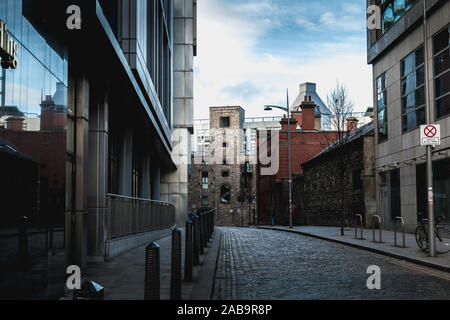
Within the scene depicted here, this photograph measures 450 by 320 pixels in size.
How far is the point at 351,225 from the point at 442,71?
12.9 m

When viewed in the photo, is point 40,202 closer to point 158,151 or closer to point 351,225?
point 158,151

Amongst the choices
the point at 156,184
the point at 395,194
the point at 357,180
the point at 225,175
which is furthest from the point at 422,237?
the point at 225,175

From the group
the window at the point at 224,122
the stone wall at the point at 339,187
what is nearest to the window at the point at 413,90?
the stone wall at the point at 339,187

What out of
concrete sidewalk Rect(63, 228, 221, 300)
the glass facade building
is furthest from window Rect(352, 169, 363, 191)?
the glass facade building

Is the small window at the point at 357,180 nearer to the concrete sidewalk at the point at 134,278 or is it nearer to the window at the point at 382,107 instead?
the window at the point at 382,107

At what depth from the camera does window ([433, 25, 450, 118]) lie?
18.3 meters

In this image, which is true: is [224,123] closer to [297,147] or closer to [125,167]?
[297,147]

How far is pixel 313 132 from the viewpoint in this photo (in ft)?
162

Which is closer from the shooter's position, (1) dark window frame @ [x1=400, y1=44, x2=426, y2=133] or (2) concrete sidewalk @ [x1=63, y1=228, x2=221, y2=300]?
(2) concrete sidewalk @ [x1=63, y1=228, x2=221, y2=300]

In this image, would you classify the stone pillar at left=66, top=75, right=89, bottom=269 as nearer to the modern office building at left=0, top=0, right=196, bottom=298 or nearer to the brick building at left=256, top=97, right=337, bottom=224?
the modern office building at left=0, top=0, right=196, bottom=298

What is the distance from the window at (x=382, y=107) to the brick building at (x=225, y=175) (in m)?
49.1

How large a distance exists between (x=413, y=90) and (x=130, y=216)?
13.5m

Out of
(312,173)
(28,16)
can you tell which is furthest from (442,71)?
(312,173)

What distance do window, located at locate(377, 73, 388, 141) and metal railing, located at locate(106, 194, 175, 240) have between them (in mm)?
11483
